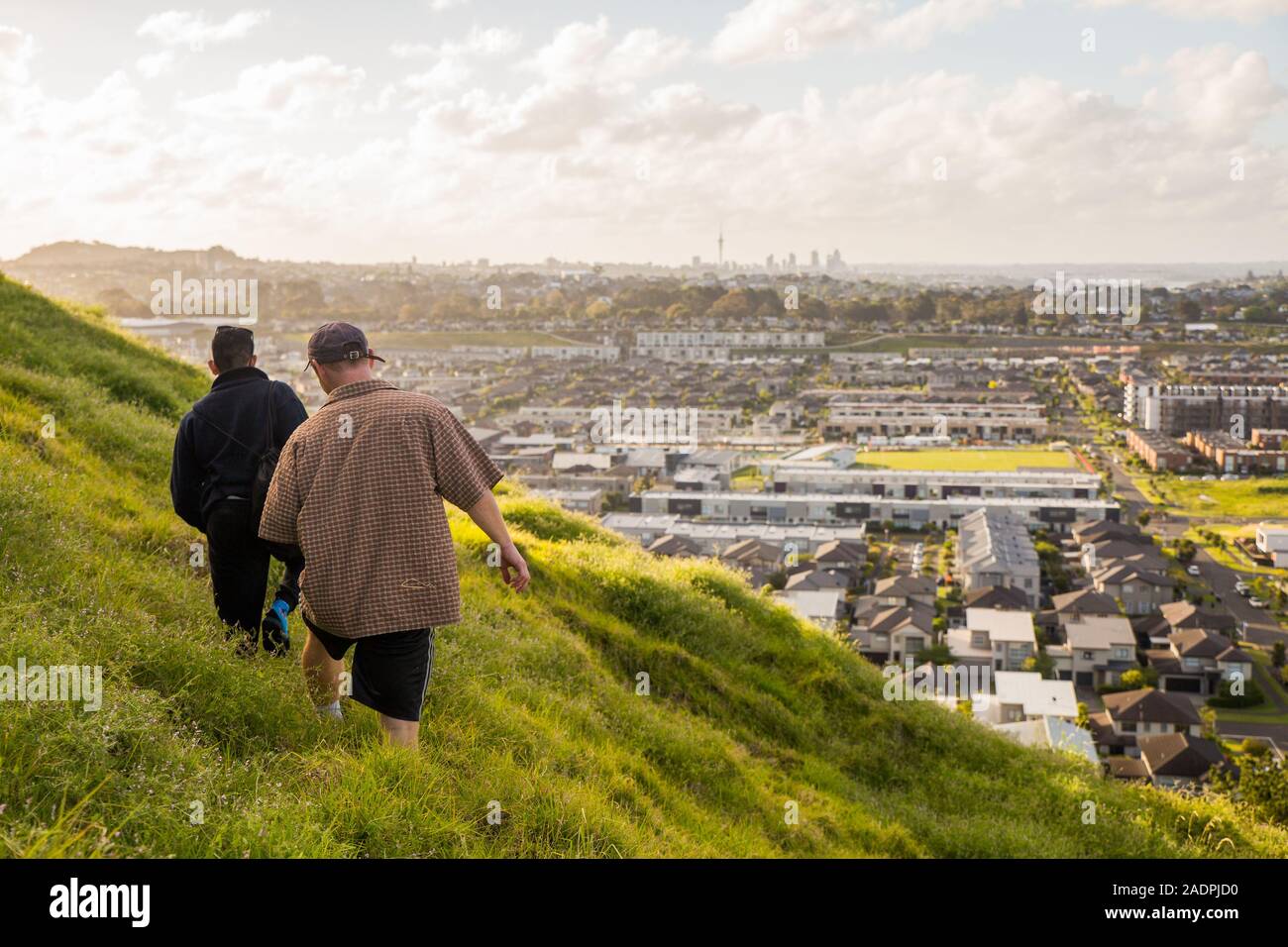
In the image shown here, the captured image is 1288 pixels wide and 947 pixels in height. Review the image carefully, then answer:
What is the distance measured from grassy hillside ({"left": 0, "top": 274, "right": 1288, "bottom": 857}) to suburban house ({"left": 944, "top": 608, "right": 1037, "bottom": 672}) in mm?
8867

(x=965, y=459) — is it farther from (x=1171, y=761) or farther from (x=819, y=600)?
(x=1171, y=761)

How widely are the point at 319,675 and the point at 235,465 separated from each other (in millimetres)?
757

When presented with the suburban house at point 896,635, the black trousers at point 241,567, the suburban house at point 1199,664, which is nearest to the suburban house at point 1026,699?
the suburban house at point 896,635

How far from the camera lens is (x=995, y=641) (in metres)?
16.0

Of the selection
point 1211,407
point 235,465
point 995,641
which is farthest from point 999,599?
point 235,465

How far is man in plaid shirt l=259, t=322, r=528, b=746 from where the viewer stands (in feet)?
8.73

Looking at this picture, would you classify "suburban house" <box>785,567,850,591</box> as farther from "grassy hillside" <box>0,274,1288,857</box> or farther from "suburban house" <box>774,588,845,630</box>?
"grassy hillside" <box>0,274,1288,857</box>

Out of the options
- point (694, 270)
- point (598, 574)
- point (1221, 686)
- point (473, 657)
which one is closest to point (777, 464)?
point (1221, 686)

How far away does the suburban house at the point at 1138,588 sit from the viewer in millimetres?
18141

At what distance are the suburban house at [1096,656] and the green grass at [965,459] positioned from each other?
10.8m

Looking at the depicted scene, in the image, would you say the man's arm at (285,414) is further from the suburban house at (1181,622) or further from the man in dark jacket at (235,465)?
the suburban house at (1181,622)

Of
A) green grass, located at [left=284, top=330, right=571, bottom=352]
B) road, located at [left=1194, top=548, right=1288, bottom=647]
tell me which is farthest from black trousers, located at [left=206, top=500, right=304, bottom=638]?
green grass, located at [left=284, top=330, right=571, bottom=352]

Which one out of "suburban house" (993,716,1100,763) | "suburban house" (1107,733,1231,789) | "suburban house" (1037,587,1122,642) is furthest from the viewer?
"suburban house" (1037,587,1122,642)
